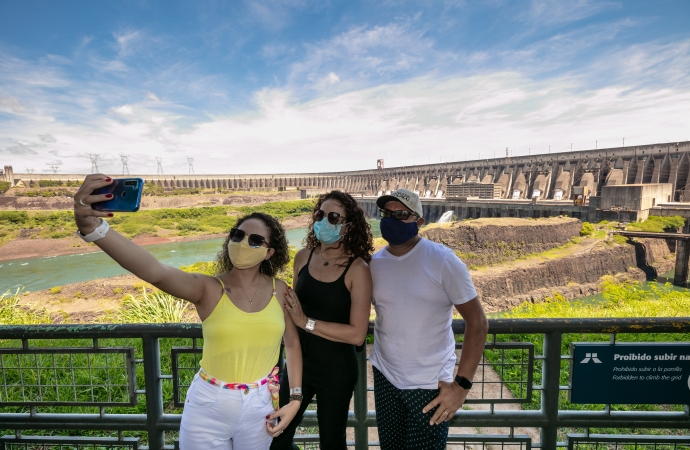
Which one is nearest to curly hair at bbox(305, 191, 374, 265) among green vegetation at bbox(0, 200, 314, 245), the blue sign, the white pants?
the white pants

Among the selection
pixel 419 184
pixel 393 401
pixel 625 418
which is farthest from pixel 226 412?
pixel 419 184

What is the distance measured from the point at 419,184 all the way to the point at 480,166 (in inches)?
469

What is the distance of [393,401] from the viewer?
1.82 metres

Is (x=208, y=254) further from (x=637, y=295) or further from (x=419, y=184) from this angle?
(x=419, y=184)

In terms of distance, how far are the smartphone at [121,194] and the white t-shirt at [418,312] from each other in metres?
1.08

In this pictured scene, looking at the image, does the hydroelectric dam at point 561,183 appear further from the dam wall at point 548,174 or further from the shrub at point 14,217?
the shrub at point 14,217

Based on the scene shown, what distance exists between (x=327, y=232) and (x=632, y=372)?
6.29 ft

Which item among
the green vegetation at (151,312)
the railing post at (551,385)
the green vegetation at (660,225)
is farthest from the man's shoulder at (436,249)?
the green vegetation at (660,225)

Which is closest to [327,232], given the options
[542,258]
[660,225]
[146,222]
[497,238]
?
[542,258]

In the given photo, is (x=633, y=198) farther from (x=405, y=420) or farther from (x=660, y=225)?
(x=405, y=420)

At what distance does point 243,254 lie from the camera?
1.71 m

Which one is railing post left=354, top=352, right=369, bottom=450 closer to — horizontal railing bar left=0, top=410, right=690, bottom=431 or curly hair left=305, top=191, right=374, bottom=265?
horizontal railing bar left=0, top=410, right=690, bottom=431

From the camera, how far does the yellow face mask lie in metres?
1.71

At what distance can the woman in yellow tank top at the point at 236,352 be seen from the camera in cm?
154
